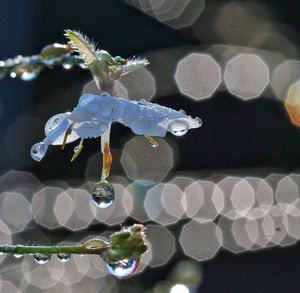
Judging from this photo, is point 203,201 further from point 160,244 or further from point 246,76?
point 246,76

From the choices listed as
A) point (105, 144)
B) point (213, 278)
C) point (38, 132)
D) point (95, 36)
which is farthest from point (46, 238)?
point (105, 144)

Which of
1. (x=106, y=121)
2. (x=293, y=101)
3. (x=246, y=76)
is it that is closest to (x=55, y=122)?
(x=106, y=121)

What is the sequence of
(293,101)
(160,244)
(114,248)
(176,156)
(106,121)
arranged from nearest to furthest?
(114,248) → (106,121) → (160,244) → (176,156) → (293,101)

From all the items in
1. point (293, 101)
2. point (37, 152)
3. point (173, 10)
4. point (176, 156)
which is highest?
point (37, 152)

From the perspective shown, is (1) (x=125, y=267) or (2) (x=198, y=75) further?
(2) (x=198, y=75)

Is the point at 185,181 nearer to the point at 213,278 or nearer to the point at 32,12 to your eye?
the point at 213,278

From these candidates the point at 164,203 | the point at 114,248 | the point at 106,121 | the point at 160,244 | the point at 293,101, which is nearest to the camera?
the point at 114,248

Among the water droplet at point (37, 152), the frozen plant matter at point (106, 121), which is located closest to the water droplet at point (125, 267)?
the frozen plant matter at point (106, 121)
